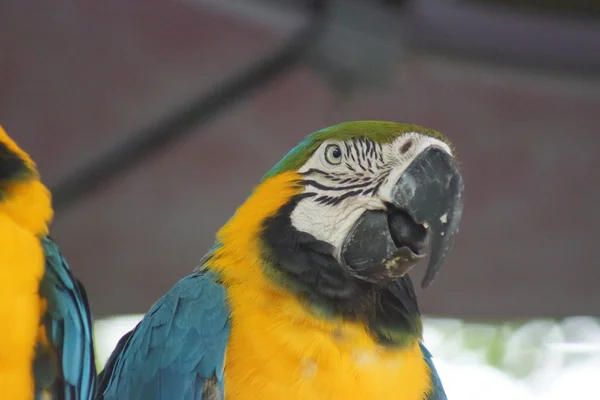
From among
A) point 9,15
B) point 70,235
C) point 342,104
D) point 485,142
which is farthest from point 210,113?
point 485,142

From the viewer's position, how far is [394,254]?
1.09 metres

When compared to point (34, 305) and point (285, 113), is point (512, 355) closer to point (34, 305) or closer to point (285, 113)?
point (285, 113)

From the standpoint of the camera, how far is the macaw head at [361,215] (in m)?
1.08

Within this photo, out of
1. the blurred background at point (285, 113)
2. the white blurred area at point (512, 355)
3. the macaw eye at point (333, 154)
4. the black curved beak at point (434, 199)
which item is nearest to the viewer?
the black curved beak at point (434, 199)

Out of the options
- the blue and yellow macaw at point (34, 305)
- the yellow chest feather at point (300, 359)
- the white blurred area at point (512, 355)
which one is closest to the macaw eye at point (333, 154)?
the yellow chest feather at point (300, 359)

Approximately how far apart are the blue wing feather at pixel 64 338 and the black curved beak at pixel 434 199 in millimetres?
654

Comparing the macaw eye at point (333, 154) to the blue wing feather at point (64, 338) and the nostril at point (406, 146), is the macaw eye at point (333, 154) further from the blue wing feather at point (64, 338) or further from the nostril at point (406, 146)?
the blue wing feather at point (64, 338)

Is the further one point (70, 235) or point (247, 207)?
point (70, 235)

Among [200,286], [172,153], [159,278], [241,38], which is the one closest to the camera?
[200,286]

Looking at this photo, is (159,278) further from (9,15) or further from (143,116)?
(9,15)

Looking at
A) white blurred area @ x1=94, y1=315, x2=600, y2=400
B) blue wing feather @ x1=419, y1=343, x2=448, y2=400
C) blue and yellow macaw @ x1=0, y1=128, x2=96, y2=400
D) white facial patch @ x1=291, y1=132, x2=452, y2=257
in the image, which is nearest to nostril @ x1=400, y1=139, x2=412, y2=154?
white facial patch @ x1=291, y1=132, x2=452, y2=257

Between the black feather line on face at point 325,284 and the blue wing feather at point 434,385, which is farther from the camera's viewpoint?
the blue wing feather at point 434,385

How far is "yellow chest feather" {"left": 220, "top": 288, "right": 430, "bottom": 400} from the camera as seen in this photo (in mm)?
1085

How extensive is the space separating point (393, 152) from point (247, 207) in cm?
31
